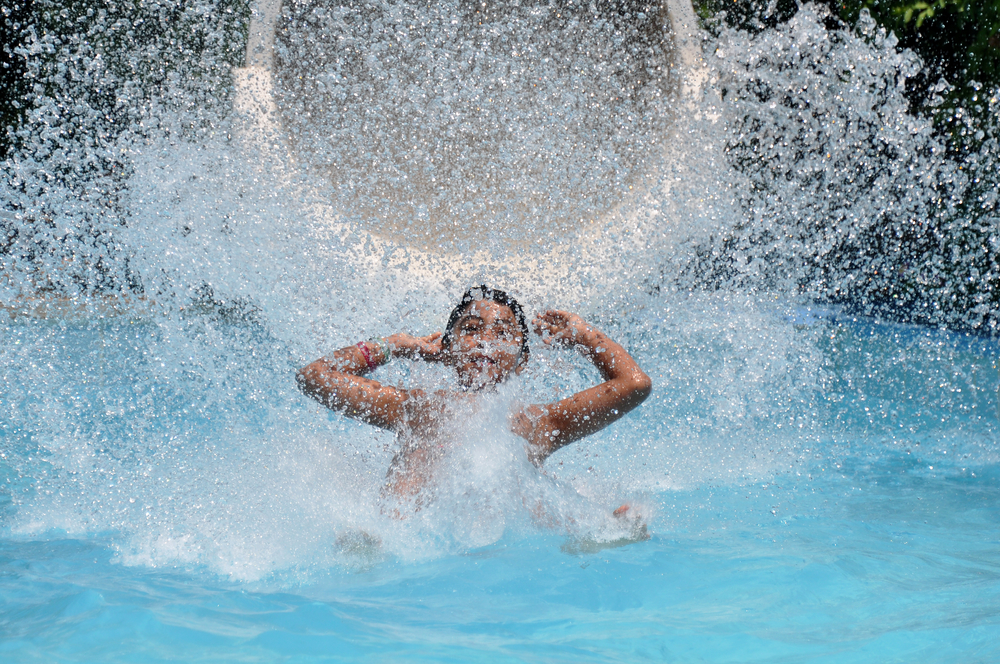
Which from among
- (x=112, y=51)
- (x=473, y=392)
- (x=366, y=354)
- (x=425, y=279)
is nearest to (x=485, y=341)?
(x=473, y=392)

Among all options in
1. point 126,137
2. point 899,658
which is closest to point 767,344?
point 899,658

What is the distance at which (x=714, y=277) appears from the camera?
19.2 feet

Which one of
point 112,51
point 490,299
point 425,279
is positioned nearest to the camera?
point 490,299

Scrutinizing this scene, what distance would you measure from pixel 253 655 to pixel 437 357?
1159mm

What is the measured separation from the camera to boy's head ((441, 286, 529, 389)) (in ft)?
8.11

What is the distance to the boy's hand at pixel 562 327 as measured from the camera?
257cm

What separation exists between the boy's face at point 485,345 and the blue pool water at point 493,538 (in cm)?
37

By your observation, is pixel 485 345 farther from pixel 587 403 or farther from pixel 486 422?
pixel 587 403

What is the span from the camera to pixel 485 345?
2.49 meters


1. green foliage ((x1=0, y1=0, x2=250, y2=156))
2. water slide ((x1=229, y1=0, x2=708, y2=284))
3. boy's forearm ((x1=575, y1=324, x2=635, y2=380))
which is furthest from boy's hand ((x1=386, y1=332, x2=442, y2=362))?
green foliage ((x1=0, y1=0, x2=250, y2=156))

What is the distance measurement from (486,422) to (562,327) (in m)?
0.42

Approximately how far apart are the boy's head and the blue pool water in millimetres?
370

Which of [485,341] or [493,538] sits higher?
[485,341]

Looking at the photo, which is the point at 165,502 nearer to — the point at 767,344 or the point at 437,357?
the point at 437,357
